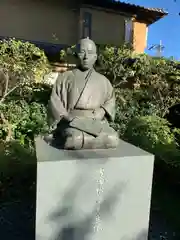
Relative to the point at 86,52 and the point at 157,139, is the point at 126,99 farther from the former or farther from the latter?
the point at 86,52

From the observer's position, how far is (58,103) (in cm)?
231

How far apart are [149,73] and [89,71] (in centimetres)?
480

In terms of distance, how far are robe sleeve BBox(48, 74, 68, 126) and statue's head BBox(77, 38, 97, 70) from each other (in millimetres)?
223

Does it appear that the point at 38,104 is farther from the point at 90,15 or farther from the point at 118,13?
the point at 118,13

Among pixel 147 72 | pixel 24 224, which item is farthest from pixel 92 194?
pixel 147 72

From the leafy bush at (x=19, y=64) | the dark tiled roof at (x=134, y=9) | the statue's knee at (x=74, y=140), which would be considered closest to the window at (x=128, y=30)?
the dark tiled roof at (x=134, y=9)

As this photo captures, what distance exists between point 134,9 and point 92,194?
9409 millimetres

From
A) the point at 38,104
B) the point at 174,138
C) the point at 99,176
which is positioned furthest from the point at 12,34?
the point at 99,176

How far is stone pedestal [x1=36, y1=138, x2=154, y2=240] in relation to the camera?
1976mm

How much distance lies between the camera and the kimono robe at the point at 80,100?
2.26 metres

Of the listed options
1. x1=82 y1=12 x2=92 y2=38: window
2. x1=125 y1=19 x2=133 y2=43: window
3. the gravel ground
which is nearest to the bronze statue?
the gravel ground

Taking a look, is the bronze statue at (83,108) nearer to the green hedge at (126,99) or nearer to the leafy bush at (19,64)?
the green hedge at (126,99)

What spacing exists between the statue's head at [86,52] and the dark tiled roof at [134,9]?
7.97 meters

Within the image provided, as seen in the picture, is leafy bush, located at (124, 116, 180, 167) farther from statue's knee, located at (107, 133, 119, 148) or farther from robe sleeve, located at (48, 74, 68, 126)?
robe sleeve, located at (48, 74, 68, 126)
